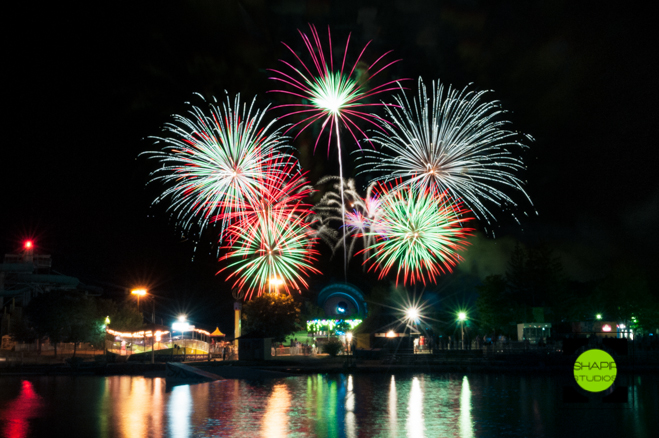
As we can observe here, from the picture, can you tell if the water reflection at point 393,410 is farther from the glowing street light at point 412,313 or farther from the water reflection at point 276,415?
the glowing street light at point 412,313

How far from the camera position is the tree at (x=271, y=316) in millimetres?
57031

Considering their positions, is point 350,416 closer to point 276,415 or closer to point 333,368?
point 276,415

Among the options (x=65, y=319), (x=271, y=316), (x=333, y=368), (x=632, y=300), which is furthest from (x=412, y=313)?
(x=65, y=319)

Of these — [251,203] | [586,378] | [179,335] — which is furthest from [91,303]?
[586,378]

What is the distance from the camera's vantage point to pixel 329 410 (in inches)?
879

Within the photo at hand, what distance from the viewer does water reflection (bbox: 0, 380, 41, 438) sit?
18406 millimetres

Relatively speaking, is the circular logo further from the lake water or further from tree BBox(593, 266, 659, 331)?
tree BBox(593, 266, 659, 331)

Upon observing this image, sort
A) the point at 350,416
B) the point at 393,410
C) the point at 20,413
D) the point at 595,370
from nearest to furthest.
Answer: the point at 350,416, the point at 393,410, the point at 20,413, the point at 595,370

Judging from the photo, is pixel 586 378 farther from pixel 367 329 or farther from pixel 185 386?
pixel 367 329

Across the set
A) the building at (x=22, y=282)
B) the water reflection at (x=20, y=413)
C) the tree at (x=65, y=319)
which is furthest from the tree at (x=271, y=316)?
the building at (x=22, y=282)

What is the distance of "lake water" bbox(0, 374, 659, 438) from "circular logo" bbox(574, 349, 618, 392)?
135 centimetres

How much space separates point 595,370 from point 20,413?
80.4ft

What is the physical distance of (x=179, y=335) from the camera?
82375 millimetres

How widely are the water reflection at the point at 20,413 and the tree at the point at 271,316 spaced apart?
26179mm
